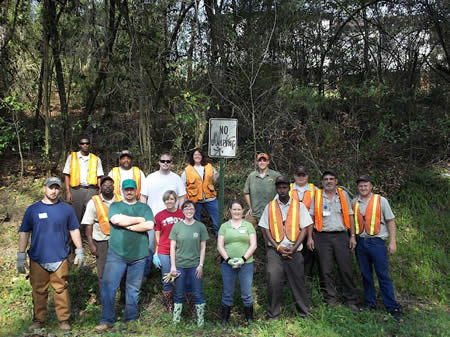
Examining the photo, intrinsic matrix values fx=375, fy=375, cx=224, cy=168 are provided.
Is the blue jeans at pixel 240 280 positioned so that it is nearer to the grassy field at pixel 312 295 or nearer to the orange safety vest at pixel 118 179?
the grassy field at pixel 312 295

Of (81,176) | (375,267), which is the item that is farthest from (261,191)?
(81,176)

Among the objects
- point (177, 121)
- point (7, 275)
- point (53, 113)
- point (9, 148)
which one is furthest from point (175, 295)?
point (53, 113)

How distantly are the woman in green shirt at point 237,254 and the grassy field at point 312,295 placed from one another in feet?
1.18

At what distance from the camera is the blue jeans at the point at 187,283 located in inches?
214

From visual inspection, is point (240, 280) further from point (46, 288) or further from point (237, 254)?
point (46, 288)

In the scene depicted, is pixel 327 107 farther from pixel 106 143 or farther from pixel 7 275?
pixel 7 275

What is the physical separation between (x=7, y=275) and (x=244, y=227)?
15.5 feet

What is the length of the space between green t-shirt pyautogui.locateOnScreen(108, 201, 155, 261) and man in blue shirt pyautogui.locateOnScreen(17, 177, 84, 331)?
0.54m

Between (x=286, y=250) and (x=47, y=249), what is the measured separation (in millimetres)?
3336

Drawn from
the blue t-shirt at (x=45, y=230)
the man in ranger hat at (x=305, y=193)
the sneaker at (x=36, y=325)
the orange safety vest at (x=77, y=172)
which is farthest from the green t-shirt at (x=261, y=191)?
the sneaker at (x=36, y=325)

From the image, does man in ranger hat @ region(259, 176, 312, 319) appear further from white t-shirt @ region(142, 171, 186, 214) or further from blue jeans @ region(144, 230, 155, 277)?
blue jeans @ region(144, 230, 155, 277)

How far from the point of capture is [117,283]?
5152 mm

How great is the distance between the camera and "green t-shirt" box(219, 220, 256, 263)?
5.41 metres

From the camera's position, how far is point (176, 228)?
17.9ft
